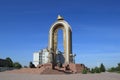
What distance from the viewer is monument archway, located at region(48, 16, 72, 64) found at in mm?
47594

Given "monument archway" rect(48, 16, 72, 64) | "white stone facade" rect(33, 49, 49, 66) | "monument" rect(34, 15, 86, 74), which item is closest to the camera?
"monument" rect(34, 15, 86, 74)

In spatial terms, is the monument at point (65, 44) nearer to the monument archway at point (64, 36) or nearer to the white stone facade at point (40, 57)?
the monument archway at point (64, 36)

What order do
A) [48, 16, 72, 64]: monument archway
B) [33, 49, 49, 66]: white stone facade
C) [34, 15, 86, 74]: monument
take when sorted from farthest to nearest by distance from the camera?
1. [33, 49, 49, 66]: white stone facade
2. [48, 16, 72, 64]: monument archway
3. [34, 15, 86, 74]: monument

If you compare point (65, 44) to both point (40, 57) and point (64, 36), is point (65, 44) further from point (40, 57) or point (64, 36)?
point (40, 57)

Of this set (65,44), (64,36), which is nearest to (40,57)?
(64,36)

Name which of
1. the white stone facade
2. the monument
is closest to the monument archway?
the monument

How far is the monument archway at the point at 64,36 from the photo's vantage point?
4759 cm

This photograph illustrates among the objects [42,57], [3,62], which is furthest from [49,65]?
[42,57]

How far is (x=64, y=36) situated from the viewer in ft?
162

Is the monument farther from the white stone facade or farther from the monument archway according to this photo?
the white stone facade

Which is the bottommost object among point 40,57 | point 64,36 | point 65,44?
point 65,44

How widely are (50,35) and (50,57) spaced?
13.8 meters

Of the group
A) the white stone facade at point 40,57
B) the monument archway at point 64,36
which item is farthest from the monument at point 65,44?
the white stone facade at point 40,57

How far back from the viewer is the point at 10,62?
74625mm
